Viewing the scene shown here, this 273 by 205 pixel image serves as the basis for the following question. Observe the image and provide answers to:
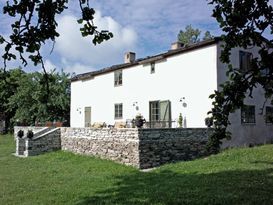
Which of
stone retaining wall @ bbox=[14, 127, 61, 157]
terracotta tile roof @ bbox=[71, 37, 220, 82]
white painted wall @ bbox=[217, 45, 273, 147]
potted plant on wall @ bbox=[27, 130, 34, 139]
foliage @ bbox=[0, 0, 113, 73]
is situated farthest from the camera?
stone retaining wall @ bbox=[14, 127, 61, 157]

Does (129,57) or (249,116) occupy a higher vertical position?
(129,57)

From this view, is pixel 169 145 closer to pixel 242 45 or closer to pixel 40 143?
pixel 40 143

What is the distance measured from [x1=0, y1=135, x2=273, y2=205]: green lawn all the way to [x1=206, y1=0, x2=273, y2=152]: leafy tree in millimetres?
3665

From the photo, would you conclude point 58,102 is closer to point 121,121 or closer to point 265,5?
point 121,121

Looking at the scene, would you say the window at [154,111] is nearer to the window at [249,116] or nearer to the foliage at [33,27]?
the window at [249,116]

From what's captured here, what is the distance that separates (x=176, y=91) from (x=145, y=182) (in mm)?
9452

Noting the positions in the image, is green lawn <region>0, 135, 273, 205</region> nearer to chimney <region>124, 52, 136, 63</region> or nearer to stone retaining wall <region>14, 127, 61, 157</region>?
stone retaining wall <region>14, 127, 61, 157</region>

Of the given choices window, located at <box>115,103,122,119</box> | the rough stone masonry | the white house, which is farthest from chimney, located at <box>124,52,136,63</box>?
the rough stone masonry

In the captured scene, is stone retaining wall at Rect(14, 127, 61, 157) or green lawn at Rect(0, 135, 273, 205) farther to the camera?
stone retaining wall at Rect(14, 127, 61, 157)

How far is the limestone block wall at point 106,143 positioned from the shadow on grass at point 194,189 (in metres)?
3.13

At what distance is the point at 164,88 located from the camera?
70.3ft

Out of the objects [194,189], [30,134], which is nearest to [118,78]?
[30,134]

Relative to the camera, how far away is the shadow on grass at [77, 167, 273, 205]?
8742 mm

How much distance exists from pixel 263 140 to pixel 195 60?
5.89 metres
